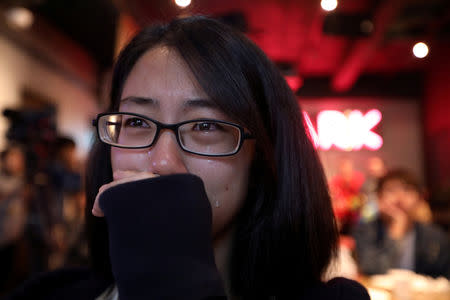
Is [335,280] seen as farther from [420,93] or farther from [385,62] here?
[420,93]

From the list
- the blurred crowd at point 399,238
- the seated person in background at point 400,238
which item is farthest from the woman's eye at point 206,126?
the seated person in background at point 400,238

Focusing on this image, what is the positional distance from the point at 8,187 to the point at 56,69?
9.54 feet

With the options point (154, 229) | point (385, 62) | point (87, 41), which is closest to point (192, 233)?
point (154, 229)

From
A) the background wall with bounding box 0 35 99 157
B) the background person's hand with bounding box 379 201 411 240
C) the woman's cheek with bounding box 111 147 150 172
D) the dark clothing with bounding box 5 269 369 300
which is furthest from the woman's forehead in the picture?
the background wall with bounding box 0 35 99 157

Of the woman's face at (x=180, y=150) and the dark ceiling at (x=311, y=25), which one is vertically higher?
the dark ceiling at (x=311, y=25)

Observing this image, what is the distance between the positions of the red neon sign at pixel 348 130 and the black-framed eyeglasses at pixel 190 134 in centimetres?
520

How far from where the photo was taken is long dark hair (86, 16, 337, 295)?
75cm

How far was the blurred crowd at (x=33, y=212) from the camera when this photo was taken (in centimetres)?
250

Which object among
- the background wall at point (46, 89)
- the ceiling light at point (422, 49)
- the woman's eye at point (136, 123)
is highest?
the background wall at point (46, 89)

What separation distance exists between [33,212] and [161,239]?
2356 mm

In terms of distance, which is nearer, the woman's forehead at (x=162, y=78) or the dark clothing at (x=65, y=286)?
the woman's forehead at (x=162, y=78)

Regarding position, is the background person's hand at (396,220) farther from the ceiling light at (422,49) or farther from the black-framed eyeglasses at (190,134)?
the black-framed eyeglasses at (190,134)

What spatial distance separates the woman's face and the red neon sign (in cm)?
520

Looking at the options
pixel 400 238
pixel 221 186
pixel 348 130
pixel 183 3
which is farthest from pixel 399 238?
pixel 348 130
